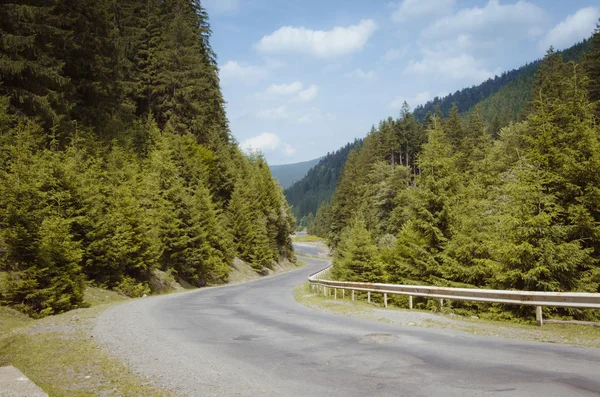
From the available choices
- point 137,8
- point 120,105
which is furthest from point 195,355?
point 137,8

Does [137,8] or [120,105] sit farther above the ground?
[137,8]

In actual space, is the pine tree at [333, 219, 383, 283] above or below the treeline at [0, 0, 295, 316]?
below

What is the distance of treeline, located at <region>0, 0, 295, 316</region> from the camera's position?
15.3 meters

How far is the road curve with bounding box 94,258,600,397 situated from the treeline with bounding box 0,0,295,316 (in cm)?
778

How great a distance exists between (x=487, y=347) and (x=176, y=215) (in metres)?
27.0

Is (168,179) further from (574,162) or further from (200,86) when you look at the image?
(574,162)

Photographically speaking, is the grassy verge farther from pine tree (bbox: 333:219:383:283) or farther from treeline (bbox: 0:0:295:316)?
pine tree (bbox: 333:219:383:283)

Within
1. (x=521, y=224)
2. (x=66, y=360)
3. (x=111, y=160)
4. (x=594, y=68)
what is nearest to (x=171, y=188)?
(x=111, y=160)

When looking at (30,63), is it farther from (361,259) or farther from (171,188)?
(361,259)

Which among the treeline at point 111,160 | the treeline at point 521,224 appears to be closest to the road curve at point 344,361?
the treeline at point 521,224

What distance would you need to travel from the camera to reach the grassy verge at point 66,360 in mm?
5816

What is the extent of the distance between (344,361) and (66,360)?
539 centimetres

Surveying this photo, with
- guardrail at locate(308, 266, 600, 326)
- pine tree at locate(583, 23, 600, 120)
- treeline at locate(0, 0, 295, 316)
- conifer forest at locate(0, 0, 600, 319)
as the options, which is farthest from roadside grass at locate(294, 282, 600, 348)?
pine tree at locate(583, 23, 600, 120)

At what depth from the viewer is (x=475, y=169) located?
52.3 meters
